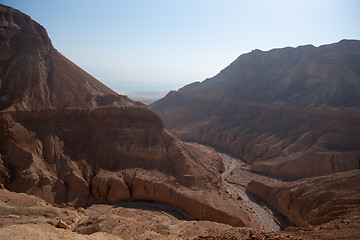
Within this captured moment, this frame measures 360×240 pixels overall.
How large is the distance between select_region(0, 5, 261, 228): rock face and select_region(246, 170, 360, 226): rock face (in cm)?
Result: 524

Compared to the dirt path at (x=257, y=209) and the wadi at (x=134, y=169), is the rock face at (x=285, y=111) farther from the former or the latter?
the dirt path at (x=257, y=209)

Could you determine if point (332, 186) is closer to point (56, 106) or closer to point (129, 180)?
point (129, 180)

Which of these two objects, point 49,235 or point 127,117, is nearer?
point 49,235

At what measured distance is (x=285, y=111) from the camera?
6144 centimetres

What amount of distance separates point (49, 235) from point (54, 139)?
19823 mm

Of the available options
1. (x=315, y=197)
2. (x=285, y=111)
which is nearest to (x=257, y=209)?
(x=315, y=197)

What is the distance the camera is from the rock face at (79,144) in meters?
27.4

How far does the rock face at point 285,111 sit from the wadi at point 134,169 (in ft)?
1.21

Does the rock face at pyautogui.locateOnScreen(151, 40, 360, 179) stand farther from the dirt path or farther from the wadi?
the dirt path

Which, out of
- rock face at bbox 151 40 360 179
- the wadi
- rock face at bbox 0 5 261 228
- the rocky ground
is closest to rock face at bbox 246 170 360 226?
the wadi

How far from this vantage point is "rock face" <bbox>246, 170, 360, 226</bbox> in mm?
21280

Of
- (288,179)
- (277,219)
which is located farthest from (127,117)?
(288,179)

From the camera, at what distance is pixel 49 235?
12.9m

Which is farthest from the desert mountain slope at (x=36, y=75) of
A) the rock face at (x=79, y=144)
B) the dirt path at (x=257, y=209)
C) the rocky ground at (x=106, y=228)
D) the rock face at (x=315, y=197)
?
the rock face at (x=315, y=197)
